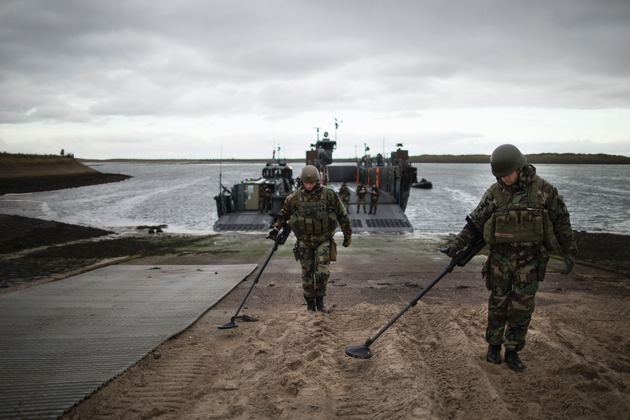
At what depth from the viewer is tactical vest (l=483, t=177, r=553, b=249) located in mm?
3732

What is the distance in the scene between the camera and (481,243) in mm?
4219

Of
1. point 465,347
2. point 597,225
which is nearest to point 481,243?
point 465,347

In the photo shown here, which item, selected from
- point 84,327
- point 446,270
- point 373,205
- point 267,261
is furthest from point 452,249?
point 373,205

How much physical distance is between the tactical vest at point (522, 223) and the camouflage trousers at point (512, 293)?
7.0 inches

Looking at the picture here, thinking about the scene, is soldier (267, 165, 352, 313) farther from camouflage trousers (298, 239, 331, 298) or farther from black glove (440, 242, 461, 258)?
black glove (440, 242, 461, 258)

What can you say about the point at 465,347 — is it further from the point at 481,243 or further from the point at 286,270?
the point at 286,270

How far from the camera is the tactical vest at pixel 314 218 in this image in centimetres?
574

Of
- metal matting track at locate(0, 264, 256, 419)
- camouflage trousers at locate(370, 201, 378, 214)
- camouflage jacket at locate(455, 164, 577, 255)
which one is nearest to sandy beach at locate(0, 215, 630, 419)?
metal matting track at locate(0, 264, 256, 419)

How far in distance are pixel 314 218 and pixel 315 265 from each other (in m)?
0.62

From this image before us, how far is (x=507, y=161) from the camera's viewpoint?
3.80m

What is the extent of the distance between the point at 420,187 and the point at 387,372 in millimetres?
72065

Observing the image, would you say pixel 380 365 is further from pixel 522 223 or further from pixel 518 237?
pixel 522 223

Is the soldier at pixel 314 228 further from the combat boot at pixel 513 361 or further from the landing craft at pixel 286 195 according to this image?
the landing craft at pixel 286 195

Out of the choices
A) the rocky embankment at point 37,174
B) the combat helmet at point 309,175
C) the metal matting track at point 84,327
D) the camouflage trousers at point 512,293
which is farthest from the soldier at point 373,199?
the rocky embankment at point 37,174
